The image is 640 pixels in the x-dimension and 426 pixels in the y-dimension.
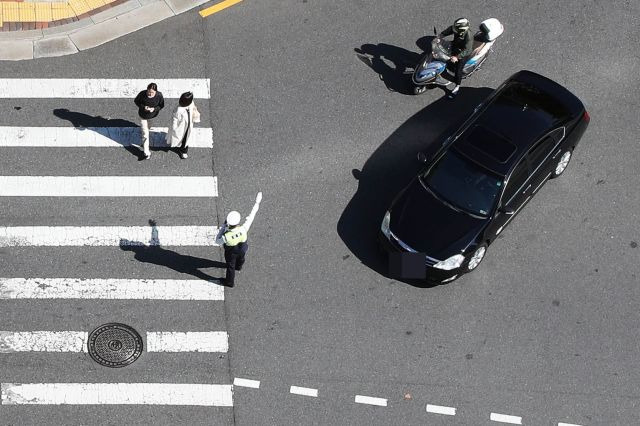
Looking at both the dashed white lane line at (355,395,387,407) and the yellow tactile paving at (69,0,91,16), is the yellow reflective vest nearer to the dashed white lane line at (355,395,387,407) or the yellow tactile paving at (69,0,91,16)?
the dashed white lane line at (355,395,387,407)

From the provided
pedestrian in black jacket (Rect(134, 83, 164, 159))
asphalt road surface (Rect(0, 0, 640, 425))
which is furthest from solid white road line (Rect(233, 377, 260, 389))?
pedestrian in black jacket (Rect(134, 83, 164, 159))

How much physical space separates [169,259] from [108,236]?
1128mm

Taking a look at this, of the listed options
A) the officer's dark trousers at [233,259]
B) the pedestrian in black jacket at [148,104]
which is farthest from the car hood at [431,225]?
the pedestrian in black jacket at [148,104]

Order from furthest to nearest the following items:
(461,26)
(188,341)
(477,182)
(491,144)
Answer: (461,26) → (491,144) → (477,182) → (188,341)

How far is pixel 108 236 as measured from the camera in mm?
13258

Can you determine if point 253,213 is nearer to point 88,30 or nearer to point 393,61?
point 393,61

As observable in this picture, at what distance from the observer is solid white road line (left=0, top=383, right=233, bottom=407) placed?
12.1m

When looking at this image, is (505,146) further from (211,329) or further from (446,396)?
(211,329)

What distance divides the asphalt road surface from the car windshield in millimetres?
1027

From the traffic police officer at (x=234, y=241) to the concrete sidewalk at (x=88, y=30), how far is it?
483 cm

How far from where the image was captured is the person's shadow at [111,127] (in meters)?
14.1

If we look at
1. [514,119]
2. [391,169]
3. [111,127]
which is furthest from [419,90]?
[111,127]

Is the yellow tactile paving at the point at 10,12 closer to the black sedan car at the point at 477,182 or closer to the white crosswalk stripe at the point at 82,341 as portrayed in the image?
the white crosswalk stripe at the point at 82,341

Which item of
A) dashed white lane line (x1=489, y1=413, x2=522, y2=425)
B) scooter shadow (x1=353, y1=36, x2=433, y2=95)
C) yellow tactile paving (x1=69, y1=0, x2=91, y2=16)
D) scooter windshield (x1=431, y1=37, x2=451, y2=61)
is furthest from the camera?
yellow tactile paving (x1=69, y1=0, x2=91, y2=16)
